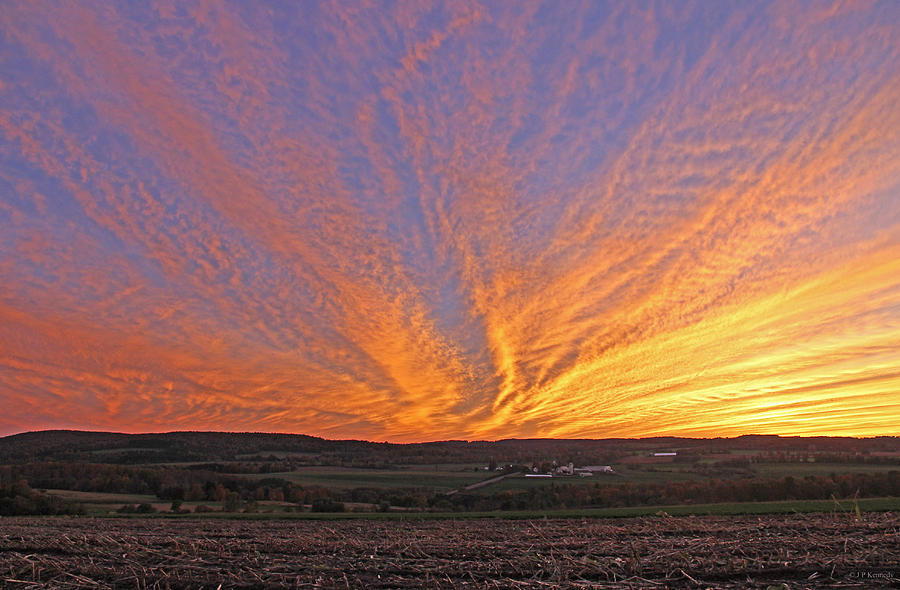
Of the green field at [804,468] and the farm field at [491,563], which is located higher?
the farm field at [491,563]

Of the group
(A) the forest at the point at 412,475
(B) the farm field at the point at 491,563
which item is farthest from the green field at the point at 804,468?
(B) the farm field at the point at 491,563

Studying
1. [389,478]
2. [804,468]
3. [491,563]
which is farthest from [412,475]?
[491,563]

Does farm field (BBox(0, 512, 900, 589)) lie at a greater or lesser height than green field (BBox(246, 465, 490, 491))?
greater

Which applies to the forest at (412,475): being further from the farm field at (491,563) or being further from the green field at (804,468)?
the farm field at (491,563)

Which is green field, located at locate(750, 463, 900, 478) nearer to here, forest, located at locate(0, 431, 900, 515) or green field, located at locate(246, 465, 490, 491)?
forest, located at locate(0, 431, 900, 515)

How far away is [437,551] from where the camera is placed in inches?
701

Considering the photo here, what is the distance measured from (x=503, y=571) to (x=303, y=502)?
78.8m

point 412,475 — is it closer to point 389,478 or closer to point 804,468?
point 389,478

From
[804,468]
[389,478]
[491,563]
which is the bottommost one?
[804,468]

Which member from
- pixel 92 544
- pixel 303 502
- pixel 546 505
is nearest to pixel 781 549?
pixel 92 544

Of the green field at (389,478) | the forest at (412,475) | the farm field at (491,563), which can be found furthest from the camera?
the green field at (389,478)

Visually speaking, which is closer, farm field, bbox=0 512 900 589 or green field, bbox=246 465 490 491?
farm field, bbox=0 512 900 589

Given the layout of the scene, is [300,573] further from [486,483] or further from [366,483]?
[366,483]

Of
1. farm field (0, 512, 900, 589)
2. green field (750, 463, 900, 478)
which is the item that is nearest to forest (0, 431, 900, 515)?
green field (750, 463, 900, 478)
